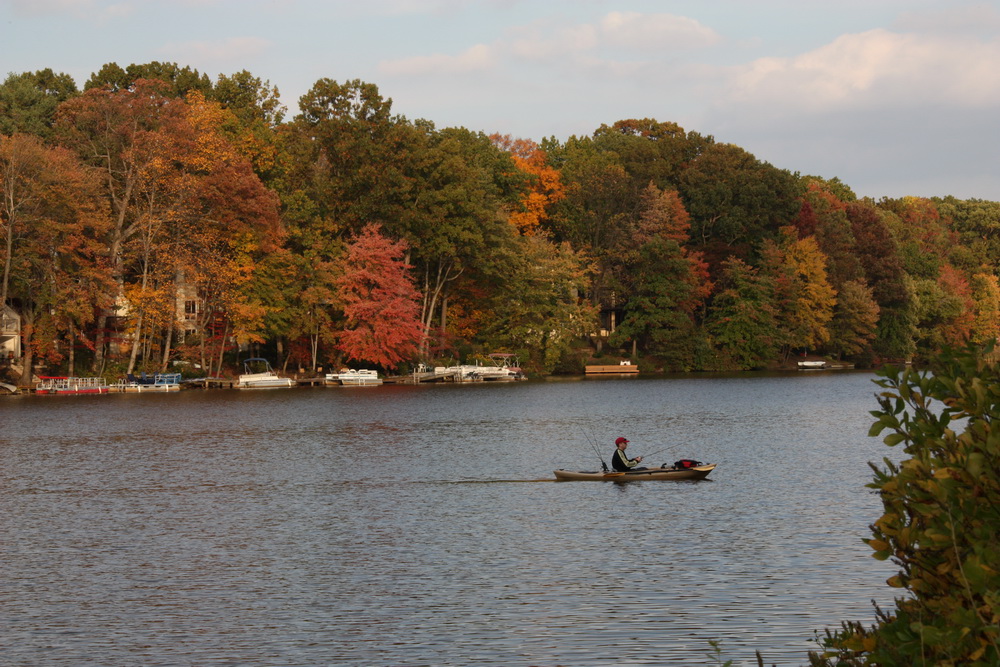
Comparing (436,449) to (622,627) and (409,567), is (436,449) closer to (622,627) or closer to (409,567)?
(409,567)

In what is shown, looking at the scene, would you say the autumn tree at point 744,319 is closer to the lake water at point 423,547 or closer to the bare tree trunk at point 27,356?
the lake water at point 423,547

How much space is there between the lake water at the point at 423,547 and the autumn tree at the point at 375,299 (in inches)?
1205

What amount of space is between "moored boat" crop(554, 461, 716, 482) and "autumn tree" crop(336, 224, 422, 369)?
48.0 m

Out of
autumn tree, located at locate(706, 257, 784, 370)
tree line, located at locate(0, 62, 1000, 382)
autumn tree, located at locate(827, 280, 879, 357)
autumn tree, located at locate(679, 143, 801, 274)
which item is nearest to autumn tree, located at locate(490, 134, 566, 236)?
tree line, located at locate(0, 62, 1000, 382)

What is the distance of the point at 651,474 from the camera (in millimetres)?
30094

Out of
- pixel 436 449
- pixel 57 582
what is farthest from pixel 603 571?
pixel 436 449

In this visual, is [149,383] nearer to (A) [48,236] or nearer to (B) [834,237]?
(A) [48,236]

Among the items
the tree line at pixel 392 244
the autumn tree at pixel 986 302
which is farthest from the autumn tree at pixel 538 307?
the autumn tree at pixel 986 302

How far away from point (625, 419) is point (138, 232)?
129 feet

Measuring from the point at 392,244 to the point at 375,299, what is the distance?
16.1 ft

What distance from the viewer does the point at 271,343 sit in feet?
285

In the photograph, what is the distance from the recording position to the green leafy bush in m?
5.86

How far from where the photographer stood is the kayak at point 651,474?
3000 cm

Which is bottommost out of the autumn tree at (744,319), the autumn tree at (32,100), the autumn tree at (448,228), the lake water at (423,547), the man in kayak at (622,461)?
the lake water at (423,547)
